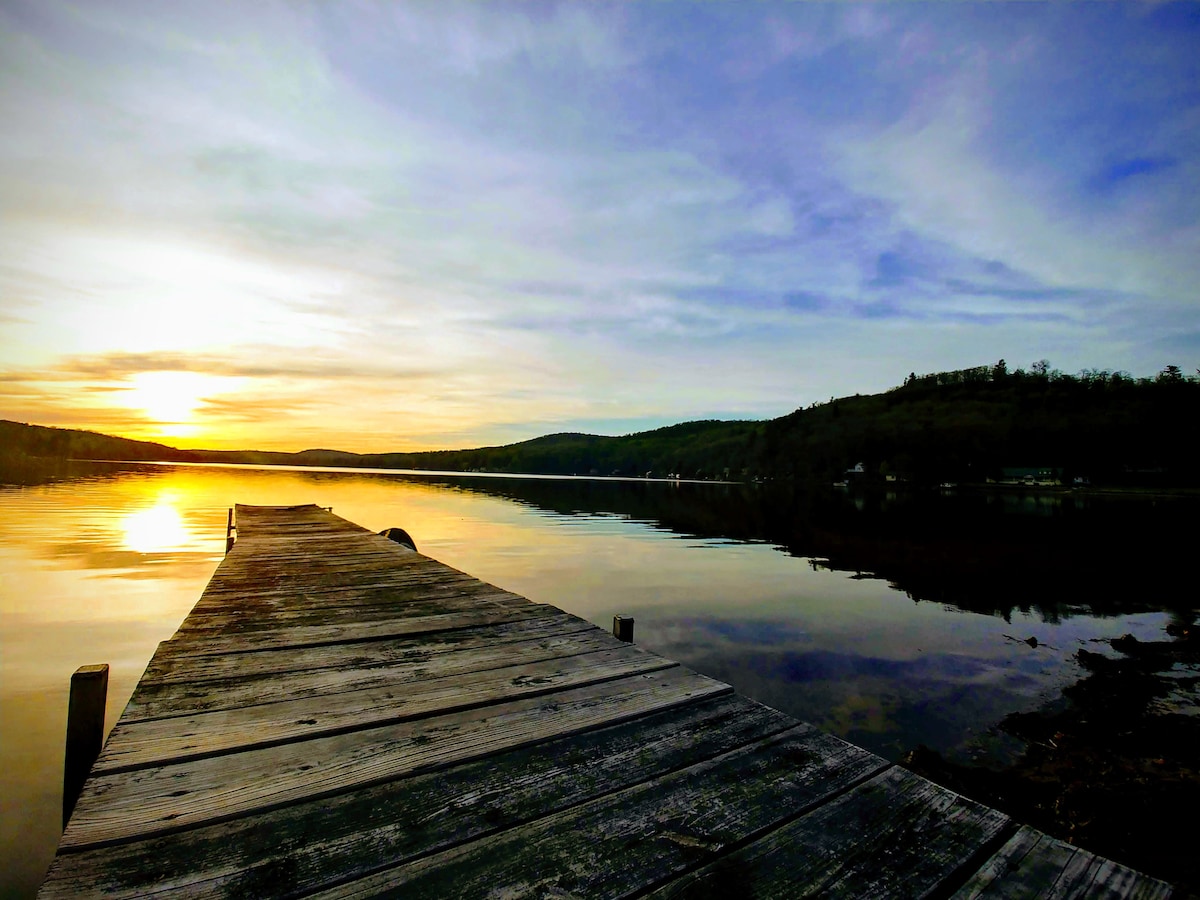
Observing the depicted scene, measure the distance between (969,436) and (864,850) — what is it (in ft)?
466

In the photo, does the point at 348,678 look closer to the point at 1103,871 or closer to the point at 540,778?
the point at 540,778

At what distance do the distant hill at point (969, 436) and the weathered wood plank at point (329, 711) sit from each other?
5077 inches

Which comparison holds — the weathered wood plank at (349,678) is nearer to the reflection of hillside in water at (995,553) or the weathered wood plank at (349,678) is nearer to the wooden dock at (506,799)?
the wooden dock at (506,799)

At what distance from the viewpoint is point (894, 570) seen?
64.9 ft

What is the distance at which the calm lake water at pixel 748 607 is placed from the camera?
759cm

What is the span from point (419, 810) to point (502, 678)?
1688 millimetres

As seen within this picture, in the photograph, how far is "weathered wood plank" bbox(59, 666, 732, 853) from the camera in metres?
2.34

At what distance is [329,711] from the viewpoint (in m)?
3.51

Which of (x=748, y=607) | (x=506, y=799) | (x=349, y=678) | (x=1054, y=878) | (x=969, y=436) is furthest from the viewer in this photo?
(x=969, y=436)

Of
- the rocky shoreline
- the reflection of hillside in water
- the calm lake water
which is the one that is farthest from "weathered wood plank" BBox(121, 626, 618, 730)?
the reflection of hillside in water

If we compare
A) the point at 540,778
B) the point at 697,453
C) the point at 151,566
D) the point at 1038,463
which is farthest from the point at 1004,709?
the point at 697,453

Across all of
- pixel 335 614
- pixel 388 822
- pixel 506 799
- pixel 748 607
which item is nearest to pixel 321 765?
pixel 388 822

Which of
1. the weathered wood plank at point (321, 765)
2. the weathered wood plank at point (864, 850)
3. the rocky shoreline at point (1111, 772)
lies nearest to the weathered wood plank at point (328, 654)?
the weathered wood plank at point (321, 765)

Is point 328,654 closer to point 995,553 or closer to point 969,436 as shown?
point 995,553
